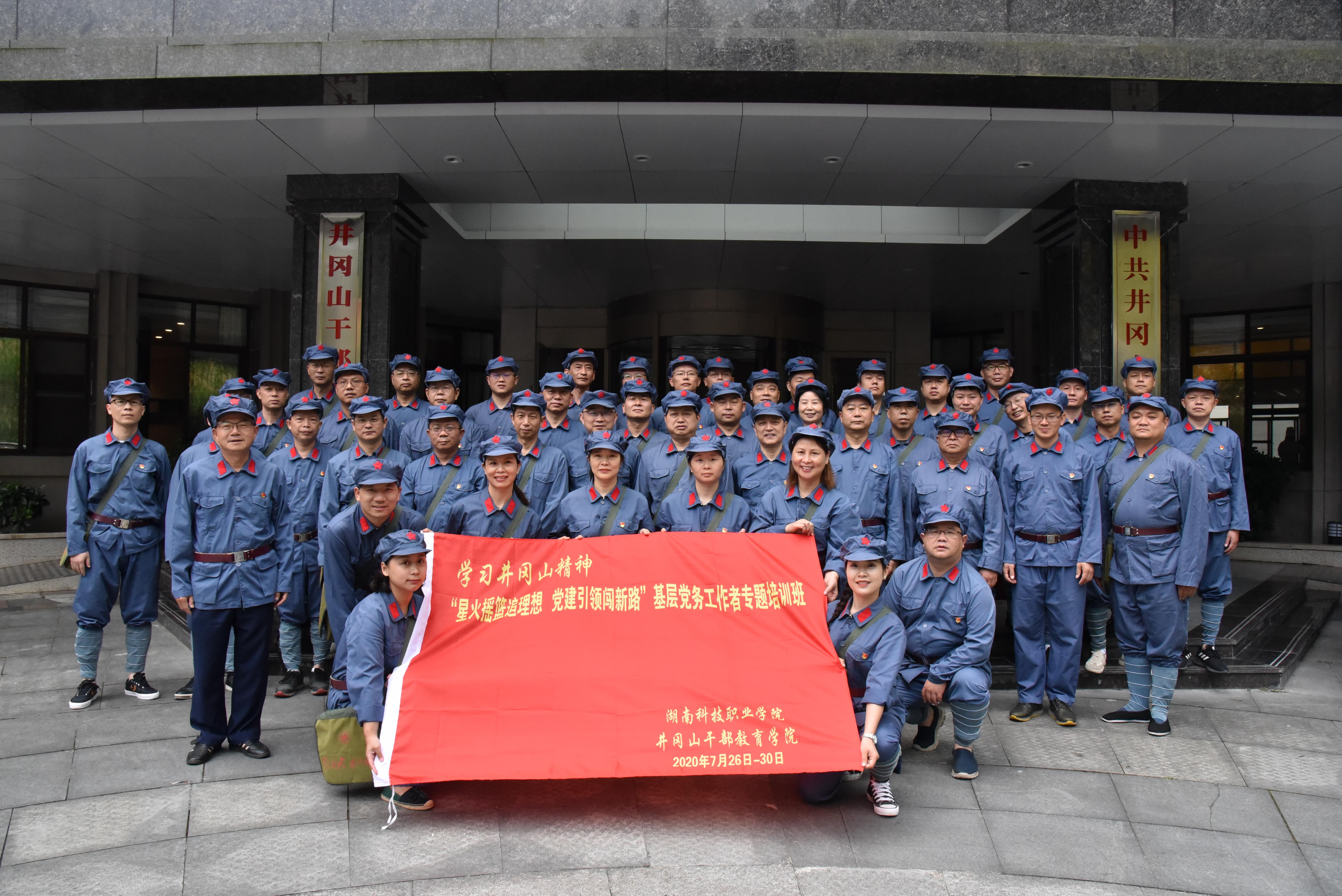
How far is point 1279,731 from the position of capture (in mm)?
4910

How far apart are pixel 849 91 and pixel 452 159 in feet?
11.1

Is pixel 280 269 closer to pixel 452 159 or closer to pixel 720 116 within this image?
pixel 452 159

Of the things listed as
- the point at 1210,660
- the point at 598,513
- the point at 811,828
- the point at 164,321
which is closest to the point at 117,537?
the point at 598,513

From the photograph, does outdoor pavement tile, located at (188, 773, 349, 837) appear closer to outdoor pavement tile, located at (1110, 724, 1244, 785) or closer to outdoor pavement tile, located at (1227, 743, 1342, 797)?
outdoor pavement tile, located at (1110, 724, 1244, 785)

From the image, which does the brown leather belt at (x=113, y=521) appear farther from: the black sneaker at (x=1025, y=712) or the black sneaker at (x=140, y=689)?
the black sneaker at (x=1025, y=712)

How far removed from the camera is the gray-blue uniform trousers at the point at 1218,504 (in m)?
5.83

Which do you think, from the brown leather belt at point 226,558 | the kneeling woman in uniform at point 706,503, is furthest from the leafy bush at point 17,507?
the kneeling woman in uniform at point 706,503

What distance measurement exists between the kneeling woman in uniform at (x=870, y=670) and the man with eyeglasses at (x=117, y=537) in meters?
4.07

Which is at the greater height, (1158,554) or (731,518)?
(731,518)

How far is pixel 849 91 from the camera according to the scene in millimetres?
6250

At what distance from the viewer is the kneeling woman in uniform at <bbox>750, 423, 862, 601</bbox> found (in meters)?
4.58

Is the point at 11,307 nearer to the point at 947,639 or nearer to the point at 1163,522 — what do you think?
the point at 947,639

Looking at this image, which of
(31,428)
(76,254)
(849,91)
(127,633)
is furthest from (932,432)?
(31,428)

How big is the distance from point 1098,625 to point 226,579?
5248mm
